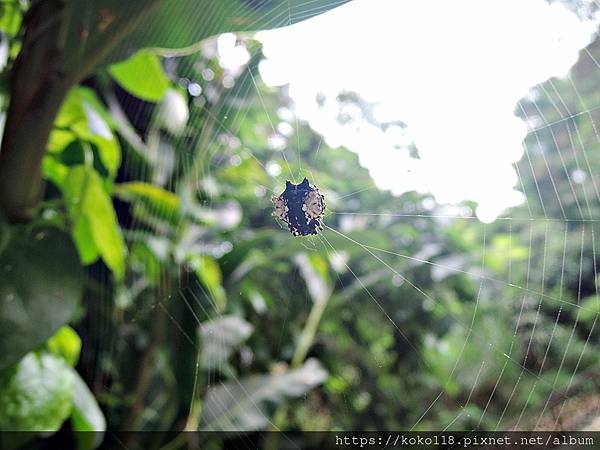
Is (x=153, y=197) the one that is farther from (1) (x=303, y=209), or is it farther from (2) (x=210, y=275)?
(1) (x=303, y=209)

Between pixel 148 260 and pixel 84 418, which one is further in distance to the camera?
pixel 148 260

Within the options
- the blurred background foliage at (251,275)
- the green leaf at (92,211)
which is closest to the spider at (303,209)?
the blurred background foliage at (251,275)

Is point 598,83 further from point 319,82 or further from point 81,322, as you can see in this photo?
point 81,322

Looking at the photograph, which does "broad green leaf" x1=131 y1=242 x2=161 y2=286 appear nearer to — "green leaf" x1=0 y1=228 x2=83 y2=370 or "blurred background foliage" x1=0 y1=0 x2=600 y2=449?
"blurred background foliage" x1=0 y1=0 x2=600 y2=449

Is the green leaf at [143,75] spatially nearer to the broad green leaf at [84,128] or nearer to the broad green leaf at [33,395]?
the broad green leaf at [84,128]

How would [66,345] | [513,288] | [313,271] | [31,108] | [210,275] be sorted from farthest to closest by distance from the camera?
[313,271] → [210,275] → [513,288] → [66,345] → [31,108]

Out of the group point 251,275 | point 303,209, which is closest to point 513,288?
point 303,209
